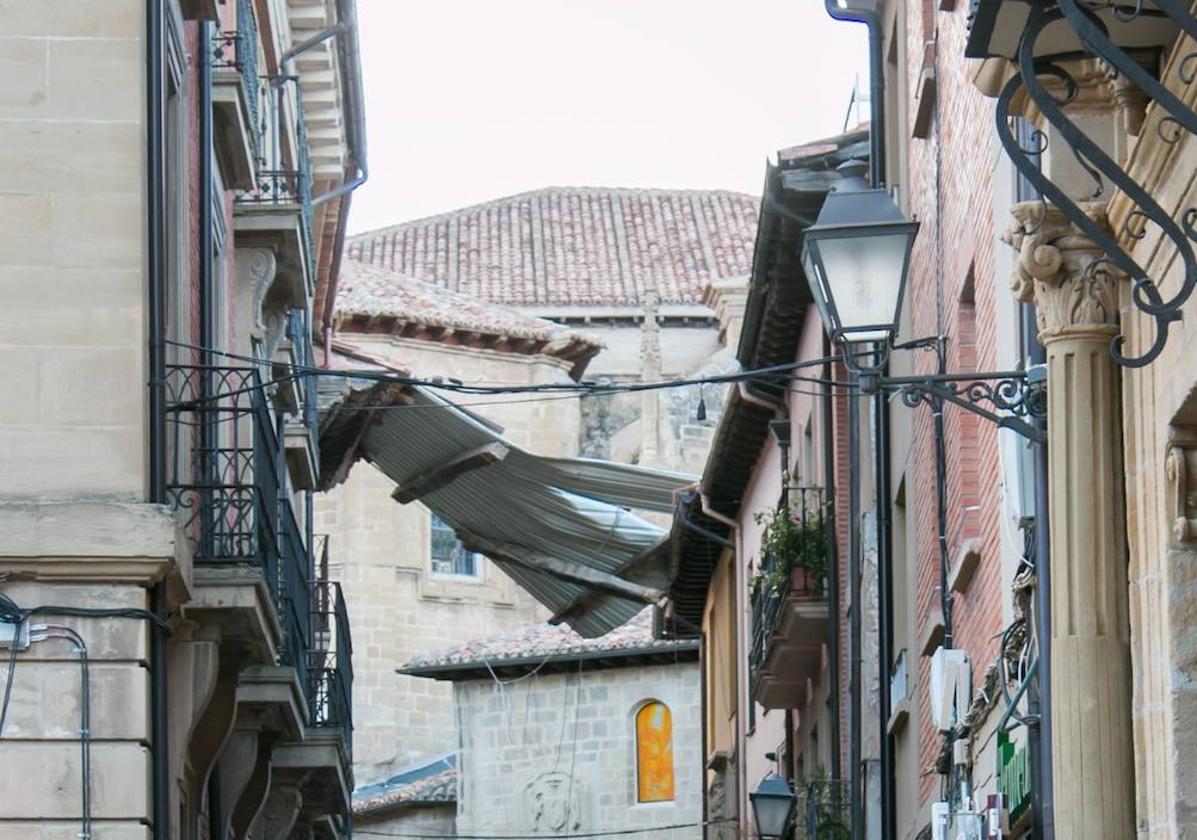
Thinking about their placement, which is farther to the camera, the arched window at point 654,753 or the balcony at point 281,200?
the arched window at point 654,753

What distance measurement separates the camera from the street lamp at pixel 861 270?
10312 millimetres

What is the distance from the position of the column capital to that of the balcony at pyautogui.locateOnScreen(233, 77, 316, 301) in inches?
438

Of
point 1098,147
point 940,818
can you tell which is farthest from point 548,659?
point 1098,147

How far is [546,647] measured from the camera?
1795 inches

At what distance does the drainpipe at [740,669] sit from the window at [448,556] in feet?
80.7

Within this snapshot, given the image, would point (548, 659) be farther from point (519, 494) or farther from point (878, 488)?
point (878, 488)

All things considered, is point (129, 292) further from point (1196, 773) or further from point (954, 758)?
point (1196, 773)

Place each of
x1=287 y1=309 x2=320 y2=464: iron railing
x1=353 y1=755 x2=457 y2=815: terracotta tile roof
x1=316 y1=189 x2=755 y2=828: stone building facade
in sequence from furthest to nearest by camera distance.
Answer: x1=316 y1=189 x2=755 y2=828: stone building facade < x1=353 y1=755 x2=457 y2=815: terracotta tile roof < x1=287 y1=309 x2=320 y2=464: iron railing

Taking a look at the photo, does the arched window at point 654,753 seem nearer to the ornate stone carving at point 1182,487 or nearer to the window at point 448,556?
the window at point 448,556

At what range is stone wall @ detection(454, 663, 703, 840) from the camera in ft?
145

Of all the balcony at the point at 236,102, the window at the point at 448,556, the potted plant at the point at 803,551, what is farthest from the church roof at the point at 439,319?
the balcony at the point at 236,102

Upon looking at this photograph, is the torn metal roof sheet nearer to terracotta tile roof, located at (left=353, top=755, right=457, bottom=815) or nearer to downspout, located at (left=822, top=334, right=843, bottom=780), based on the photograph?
downspout, located at (left=822, top=334, right=843, bottom=780)

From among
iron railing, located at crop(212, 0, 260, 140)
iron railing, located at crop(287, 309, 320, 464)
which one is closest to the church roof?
iron railing, located at crop(287, 309, 320, 464)

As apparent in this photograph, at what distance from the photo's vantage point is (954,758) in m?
14.8
